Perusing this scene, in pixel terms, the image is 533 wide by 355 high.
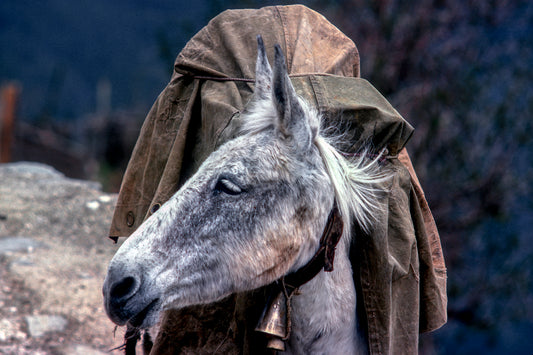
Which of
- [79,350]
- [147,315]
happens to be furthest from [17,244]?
[147,315]

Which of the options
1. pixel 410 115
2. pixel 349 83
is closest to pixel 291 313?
pixel 349 83

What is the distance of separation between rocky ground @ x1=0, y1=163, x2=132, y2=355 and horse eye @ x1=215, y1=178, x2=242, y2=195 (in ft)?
6.49

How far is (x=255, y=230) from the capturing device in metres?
1.58

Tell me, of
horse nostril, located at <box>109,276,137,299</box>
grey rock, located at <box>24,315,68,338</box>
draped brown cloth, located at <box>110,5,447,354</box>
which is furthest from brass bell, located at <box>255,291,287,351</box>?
grey rock, located at <box>24,315,68,338</box>

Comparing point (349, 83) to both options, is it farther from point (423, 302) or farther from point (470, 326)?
point (470, 326)

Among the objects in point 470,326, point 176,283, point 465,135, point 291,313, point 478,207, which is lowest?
point 470,326

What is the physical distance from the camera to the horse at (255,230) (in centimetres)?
149

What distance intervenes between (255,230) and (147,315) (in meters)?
0.40

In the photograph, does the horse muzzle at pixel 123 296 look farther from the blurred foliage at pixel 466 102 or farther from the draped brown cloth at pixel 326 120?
the blurred foliage at pixel 466 102

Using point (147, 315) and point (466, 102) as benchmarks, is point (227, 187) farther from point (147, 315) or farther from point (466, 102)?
point (466, 102)

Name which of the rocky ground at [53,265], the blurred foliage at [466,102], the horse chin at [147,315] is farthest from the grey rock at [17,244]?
the blurred foliage at [466,102]

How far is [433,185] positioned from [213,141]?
3534mm

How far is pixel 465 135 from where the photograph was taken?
505cm

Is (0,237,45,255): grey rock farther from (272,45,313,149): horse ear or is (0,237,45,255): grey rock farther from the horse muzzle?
(272,45,313,149): horse ear
